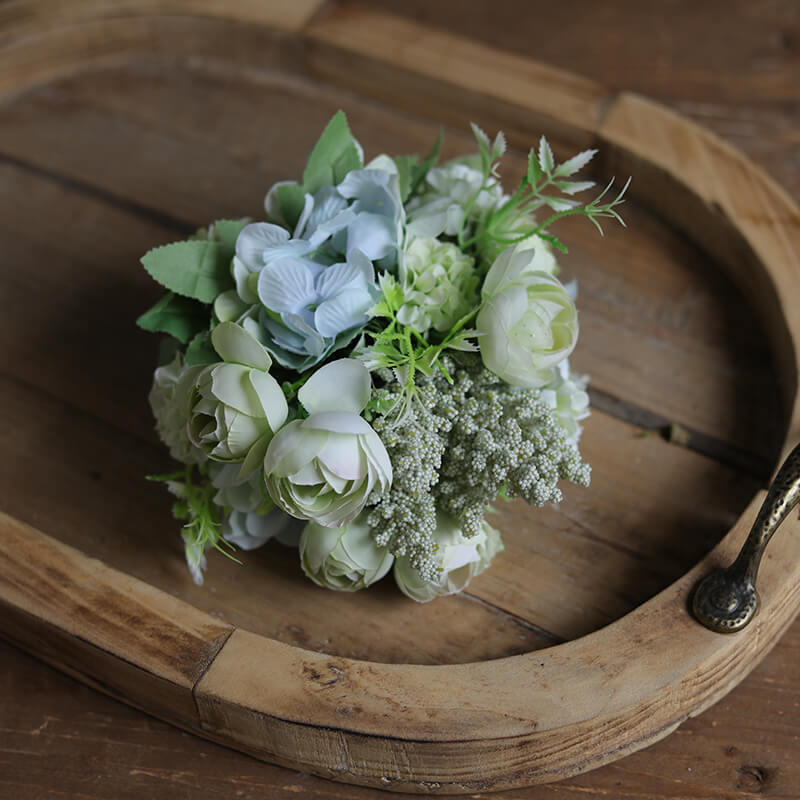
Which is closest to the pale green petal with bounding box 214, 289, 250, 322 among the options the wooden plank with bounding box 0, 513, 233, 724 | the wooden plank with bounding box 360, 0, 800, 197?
the wooden plank with bounding box 0, 513, 233, 724

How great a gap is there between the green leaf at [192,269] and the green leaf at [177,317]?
0.02 meters

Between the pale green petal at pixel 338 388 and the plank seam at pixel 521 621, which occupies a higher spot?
the pale green petal at pixel 338 388

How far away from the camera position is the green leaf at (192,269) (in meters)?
0.72

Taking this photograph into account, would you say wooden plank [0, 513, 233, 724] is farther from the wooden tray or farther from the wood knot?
the wood knot

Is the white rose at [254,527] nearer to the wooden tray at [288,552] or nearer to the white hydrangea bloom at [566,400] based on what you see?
the wooden tray at [288,552]

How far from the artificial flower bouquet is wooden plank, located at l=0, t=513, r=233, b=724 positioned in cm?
6

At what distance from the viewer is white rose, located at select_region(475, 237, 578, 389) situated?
2.15 ft

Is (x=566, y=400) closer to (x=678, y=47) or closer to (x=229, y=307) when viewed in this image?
(x=229, y=307)

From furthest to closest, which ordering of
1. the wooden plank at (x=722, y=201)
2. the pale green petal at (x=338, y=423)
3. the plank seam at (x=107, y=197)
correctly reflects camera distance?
the plank seam at (x=107, y=197)
the wooden plank at (x=722, y=201)
the pale green petal at (x=338, y=423)

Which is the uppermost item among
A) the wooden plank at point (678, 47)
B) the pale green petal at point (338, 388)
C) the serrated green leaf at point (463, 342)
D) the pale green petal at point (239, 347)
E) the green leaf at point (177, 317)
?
the wooden plank at point (678, 47)

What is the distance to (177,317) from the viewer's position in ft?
2.49

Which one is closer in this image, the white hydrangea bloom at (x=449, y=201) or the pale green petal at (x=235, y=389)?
the pale green petal at (x=235, y=389)

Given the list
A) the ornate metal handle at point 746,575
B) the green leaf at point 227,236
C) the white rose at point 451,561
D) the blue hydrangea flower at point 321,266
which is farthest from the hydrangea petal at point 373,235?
the ornate metal handle at point 746,575

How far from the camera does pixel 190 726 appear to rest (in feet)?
2.33
